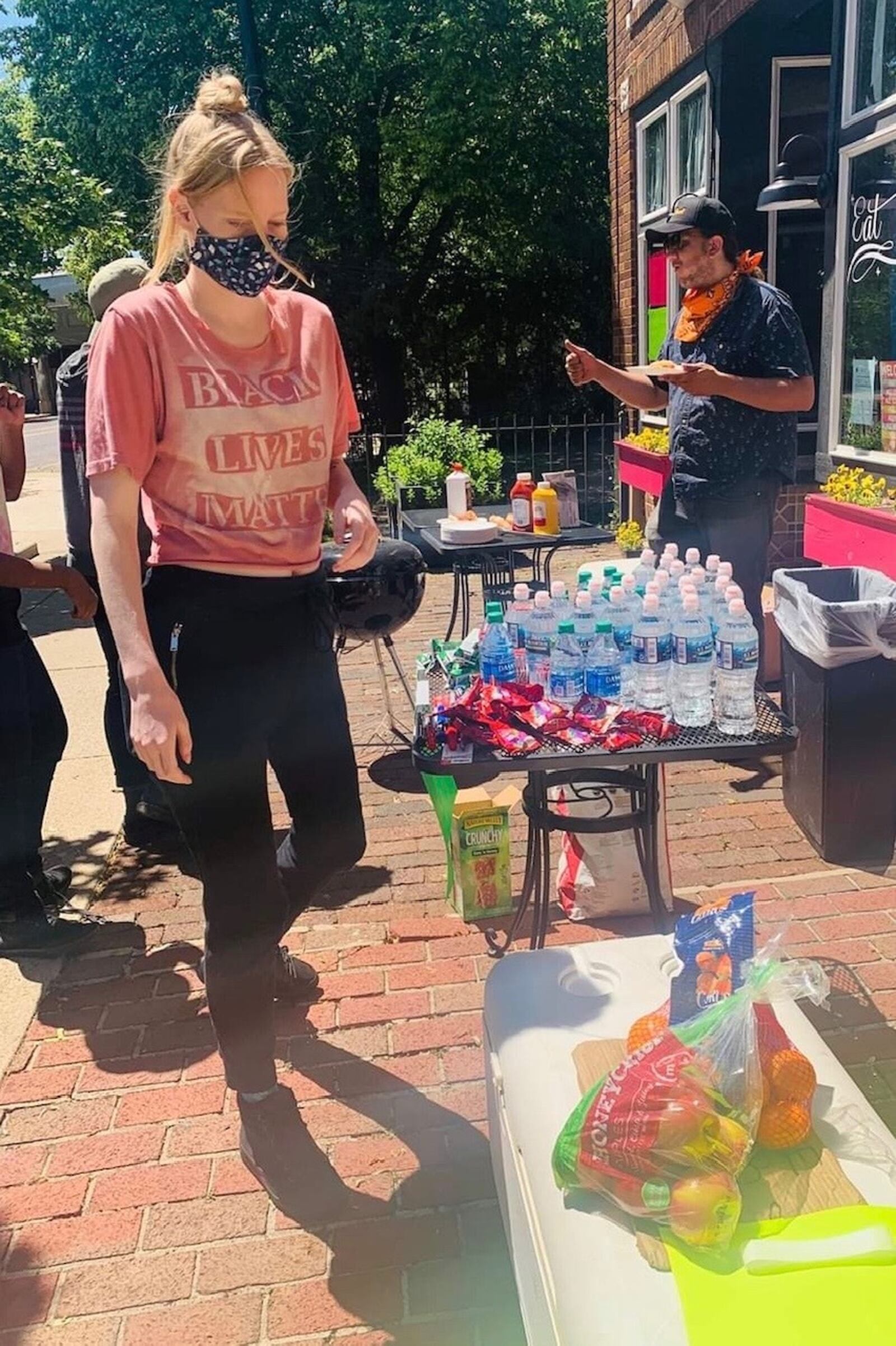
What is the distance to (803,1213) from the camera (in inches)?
64.3

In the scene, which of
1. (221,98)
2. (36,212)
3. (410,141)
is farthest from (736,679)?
(410,141)

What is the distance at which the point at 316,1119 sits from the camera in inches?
107

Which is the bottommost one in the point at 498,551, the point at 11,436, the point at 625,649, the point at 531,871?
the point at 531,871

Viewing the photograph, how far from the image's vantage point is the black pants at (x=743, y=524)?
14.8 ft

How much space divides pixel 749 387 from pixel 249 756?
111 inches

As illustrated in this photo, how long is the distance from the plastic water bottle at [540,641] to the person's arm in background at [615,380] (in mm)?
1587

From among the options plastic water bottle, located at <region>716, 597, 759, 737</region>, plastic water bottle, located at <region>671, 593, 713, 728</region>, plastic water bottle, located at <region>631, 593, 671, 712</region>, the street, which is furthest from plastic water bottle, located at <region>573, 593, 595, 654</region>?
the street

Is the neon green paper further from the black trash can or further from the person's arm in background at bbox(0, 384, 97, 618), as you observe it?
the person's arm in background at bbox(0, 384, 97, 618)

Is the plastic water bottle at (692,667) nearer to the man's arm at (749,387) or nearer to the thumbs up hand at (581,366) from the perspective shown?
the man's arm at (749,387)

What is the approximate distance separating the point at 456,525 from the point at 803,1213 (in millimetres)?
4497

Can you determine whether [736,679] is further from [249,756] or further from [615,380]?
[615,380]

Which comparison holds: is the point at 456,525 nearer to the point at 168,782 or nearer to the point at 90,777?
the point at 90,777

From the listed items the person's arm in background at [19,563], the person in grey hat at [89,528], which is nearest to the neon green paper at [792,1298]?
the person's arm in background at [19,563]

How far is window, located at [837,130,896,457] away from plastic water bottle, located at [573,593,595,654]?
3.54m
